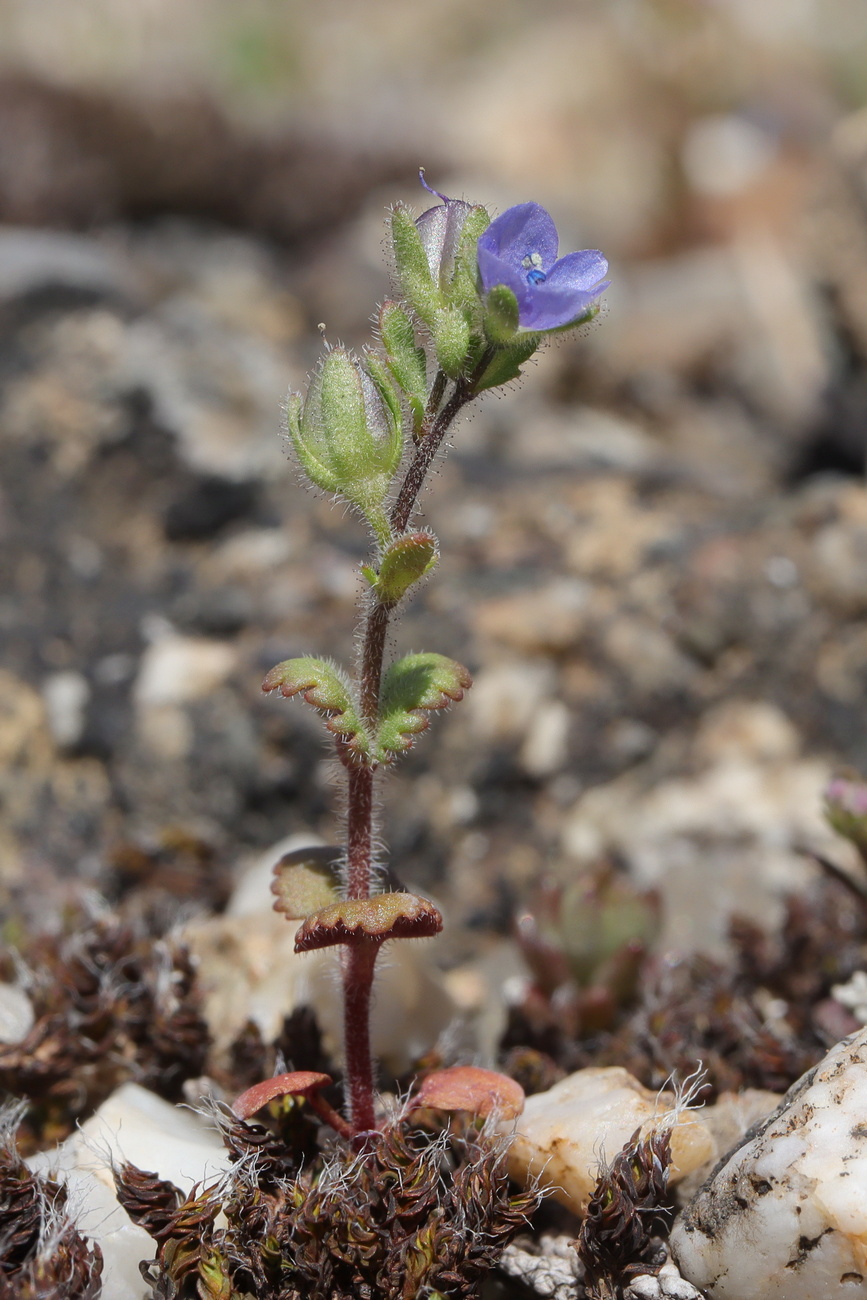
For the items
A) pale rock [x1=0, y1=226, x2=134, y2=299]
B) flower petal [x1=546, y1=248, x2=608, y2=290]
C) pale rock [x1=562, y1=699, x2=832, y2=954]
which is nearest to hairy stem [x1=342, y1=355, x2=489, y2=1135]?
flower petal [x1=546, y1=248, x2=608, y2=290]

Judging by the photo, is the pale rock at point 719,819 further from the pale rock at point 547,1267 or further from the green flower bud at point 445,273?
the green flower bud at point 445,273

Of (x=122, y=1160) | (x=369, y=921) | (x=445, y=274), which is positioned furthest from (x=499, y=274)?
(x=122, y=1160)

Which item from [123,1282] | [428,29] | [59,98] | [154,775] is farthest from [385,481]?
[428,29]

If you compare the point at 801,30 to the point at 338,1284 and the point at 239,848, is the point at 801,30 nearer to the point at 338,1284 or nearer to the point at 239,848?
the point at 239,848

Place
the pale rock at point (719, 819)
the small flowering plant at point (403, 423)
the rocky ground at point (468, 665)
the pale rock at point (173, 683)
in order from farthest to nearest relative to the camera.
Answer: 1. the pale rock at point (173, 683)
2. the pale rock at point (719, 819)
3. the rocky ground at point (468, 665)
4. the small flowering plant at point (403, 423)

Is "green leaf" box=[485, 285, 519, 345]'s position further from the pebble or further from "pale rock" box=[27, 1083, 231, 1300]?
"pale rock" box=[27, 1083, 231, 1300]

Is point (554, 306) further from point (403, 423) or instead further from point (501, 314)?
point (403, 423)

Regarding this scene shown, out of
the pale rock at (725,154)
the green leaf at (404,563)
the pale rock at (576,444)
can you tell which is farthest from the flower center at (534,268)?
the pale rock at (725,154)
